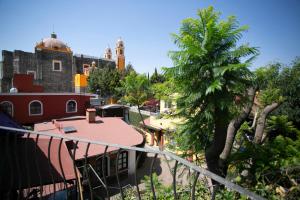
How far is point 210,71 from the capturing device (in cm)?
475

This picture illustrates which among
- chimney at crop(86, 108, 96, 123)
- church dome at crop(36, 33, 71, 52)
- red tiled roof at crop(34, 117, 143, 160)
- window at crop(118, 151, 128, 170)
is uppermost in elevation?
church dome at crop(36, 33, 71, 52)

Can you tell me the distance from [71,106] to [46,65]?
51.8 ft

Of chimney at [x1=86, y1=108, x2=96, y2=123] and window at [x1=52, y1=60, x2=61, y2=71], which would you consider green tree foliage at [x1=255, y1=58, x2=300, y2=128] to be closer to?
chimney at [x1=86, y1=108, x2=96, y2=123]

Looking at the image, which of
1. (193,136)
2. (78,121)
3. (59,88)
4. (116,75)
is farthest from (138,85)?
(193,136)

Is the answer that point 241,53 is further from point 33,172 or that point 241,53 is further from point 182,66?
point 33,172

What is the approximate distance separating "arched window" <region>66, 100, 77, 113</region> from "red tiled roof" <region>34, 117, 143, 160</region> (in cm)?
281

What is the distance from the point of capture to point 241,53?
185 inches

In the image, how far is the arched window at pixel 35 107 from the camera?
1753 centimetres

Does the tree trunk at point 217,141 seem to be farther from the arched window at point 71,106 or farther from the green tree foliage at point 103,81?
the green tree foliage at point 103,81

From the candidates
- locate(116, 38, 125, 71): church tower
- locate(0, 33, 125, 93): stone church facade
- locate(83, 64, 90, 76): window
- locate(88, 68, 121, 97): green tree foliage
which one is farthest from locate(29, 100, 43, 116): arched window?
locate(116, 38, 125, 71): church tower

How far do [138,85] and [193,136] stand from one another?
22189mm

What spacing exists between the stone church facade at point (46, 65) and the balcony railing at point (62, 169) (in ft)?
82.0

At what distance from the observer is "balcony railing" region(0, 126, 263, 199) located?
1.61m

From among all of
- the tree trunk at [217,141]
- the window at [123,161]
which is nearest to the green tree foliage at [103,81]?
the window at [123,161]
